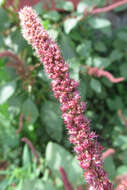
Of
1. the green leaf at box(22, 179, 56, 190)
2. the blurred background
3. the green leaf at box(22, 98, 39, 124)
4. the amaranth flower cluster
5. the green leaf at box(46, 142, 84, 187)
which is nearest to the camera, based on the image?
the amaranth flower cluster

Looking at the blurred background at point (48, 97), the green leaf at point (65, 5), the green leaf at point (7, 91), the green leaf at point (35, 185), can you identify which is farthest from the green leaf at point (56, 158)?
the green leaf at point (65, 5)

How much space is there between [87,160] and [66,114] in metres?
0.10

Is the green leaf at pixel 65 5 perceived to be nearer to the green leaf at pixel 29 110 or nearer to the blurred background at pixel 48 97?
the blurred background at pixel 48 97

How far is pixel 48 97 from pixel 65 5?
2.41ft

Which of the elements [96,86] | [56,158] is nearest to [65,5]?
[96,86]

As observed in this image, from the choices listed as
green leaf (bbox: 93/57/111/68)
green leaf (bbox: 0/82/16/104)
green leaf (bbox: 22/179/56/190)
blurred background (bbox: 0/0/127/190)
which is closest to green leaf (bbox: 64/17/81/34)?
blurred background (bbox: 0/0/127/190)

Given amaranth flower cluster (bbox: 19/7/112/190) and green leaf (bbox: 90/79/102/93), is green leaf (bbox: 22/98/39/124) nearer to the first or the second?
green leaf (bbox: 90/79/102/93)

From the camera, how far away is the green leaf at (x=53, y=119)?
6.75 feet

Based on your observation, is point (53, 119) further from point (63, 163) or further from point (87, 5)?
point (87, 5)

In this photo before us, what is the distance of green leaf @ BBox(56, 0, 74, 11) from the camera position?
206cm

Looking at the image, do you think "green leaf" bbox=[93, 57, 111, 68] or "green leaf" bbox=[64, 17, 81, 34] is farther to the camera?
"green leaf" bbox=[93, 57, 111, 68]

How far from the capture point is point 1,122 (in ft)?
7.01

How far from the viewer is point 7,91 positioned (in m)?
1.88

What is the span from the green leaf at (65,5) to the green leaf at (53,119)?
2.40 feet
